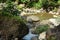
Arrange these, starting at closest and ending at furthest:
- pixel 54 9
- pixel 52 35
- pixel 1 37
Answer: pixel 52 35, pixel 1 37, pixel 54 9

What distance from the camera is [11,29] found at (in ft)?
33.4

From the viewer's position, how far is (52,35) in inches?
363

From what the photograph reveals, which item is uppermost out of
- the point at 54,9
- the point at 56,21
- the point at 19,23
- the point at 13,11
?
the point at 19,23

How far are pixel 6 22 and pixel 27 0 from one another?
15776 millimetres

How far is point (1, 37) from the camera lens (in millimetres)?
9945

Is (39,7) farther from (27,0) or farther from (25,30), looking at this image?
(25,30)

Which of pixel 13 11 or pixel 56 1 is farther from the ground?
pixel 13 11

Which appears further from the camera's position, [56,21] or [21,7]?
[21,7]

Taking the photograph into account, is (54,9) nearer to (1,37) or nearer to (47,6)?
(47,6)

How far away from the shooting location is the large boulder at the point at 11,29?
32.8 ft

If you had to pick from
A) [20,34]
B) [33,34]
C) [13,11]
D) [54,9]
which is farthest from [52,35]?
[54,9]

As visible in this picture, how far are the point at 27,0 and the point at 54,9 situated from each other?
3729mm

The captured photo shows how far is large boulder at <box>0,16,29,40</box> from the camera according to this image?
998 centimetres

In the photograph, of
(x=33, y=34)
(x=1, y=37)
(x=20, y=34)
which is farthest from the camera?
(x=33, y=34)
